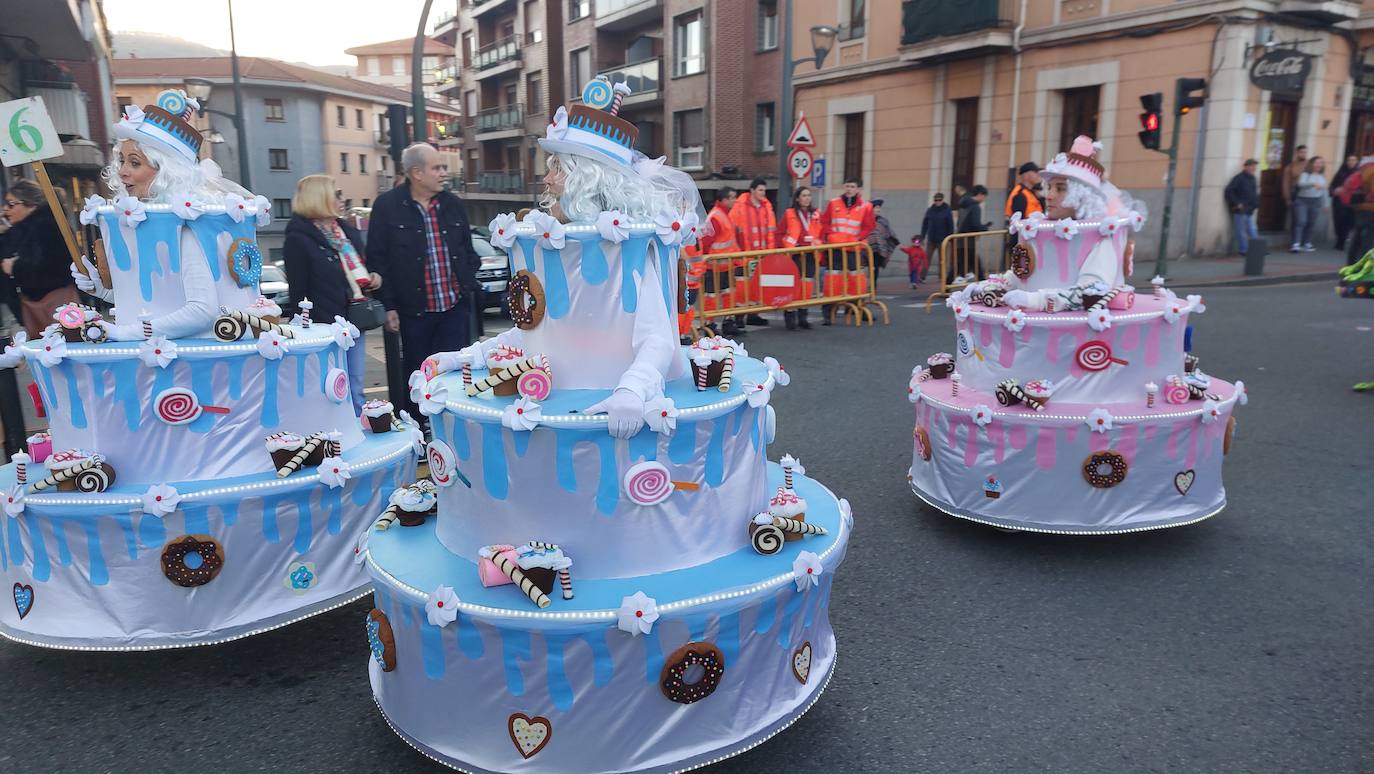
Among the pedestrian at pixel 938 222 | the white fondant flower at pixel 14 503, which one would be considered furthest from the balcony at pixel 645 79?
the white fondant flower at pixel 14 503

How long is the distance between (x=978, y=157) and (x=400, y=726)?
20.7 m

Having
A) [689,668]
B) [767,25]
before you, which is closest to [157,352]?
[689,668]

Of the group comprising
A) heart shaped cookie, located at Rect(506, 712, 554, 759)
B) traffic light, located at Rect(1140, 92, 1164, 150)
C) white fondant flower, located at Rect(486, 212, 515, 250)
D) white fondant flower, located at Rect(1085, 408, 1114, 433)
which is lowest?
heart shaped cookie, located at Rect(506, 712, 554, 759)

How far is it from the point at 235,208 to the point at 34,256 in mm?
4401

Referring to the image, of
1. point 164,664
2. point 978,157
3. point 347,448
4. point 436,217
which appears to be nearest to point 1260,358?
point 436,217

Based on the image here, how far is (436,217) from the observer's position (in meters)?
5.96

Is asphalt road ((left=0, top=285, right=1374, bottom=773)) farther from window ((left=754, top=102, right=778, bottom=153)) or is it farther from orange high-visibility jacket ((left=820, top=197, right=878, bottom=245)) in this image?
window ((left=754, top=102, right=778, bottom=153))

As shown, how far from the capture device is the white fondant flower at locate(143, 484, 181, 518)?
362cm

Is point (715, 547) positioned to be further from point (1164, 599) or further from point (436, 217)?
point (436, 217)

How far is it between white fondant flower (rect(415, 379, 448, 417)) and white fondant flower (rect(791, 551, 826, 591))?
1.33m

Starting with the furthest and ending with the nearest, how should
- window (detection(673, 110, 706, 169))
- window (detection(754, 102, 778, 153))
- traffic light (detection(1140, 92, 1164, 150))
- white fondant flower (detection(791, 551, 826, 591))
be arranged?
window (detection(673, 110, 706, 169)) → window (detection(754, 102, 778, 153)) → traffic light (detection(1140, 92, 1164, 150)) → white fondant flower (detection(791, 551, 826, 591))

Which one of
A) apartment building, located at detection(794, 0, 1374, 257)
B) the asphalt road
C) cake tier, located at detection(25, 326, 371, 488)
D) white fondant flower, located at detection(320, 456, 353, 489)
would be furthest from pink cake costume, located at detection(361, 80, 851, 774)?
apartment building, located at detection(794, 0, 1374, 257)

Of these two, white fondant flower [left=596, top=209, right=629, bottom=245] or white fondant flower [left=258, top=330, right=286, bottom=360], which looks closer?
white fondant flower [left=596, top=209, right=629, bottom=245]

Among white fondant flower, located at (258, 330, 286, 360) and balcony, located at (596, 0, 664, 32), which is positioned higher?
balcony, located at (596, 0, 664, 32)
